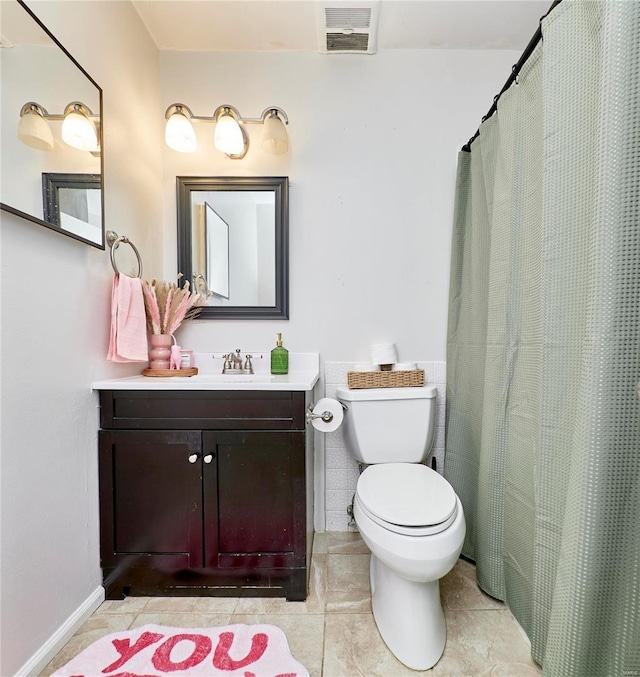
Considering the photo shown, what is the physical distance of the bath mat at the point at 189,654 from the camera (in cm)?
109

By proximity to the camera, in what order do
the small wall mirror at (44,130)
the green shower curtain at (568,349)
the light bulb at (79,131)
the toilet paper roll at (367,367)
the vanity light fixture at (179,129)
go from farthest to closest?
the toilet paper roll at (367,367)
the vanity light fixture at (179,129)
the light bulb at (79,131)
the small wall mirror at (44,130)
the green shower curtain at (568,349)

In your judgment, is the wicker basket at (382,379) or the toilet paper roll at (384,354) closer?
the wicker basket at (382,379)

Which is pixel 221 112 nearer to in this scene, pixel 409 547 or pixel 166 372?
pixel 166 372

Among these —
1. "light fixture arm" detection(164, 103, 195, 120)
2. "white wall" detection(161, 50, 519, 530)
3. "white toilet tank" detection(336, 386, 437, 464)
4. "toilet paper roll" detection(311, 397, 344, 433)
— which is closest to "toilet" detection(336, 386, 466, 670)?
"white toilet tank" detection(336, 386, 437, 464)

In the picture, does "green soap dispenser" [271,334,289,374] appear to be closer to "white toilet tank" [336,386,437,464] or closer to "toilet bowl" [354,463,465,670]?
"white toilet tank" [336,386,437,464]

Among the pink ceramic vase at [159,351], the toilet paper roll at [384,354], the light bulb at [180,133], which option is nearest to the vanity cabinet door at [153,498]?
the pink ceramic vase at [159,351]

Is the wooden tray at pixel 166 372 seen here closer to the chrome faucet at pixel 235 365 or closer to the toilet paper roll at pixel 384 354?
the chrome faucet at pixel 235 365

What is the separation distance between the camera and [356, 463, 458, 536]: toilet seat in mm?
1108

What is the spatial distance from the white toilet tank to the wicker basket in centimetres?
4

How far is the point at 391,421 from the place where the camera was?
164 cm

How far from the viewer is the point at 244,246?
6.24ft

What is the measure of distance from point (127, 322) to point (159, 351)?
0.23 metres

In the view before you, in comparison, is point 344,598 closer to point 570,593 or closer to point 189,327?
point 570,593

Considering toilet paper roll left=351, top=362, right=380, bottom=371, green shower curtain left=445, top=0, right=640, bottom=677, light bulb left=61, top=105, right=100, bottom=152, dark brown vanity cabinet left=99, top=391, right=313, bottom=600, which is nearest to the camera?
green shower curtain left=445, top=0, right=640, bottom=677
